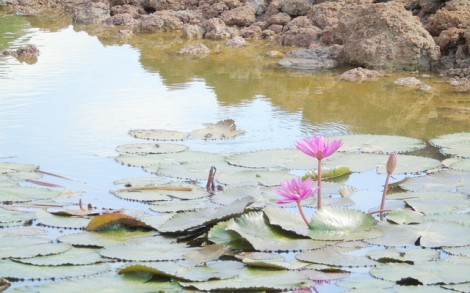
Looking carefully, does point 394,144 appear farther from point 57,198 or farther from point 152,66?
point 152,66

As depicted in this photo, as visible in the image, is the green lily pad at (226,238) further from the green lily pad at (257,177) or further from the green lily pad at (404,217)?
the green lily pad at (257,177)

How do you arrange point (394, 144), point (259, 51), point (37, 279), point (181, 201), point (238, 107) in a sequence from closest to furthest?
point (37, 279) → point (181, 201) → point (394, 144) → point (238, 107) → point (259, 51)

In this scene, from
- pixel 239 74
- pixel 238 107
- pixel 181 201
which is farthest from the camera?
pixel 239 74

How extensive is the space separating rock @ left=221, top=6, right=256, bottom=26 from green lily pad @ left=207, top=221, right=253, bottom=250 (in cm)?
845

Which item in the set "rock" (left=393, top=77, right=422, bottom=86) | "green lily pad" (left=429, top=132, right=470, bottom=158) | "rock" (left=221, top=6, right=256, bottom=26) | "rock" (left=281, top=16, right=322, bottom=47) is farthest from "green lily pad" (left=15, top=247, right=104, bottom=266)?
"rock" (left=221, top=6, right=256, bottom=26)

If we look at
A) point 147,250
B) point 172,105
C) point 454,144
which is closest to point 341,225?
point 147,250

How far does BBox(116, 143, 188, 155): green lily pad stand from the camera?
201 inches

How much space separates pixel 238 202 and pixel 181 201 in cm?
52

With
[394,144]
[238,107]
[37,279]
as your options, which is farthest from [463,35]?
[37,279]

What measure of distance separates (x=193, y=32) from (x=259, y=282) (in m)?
8.43

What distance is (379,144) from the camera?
5301 millimetres

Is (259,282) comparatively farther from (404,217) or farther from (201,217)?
(404,217)

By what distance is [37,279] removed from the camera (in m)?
3.21

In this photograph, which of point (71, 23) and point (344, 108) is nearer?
point (344, 108)
